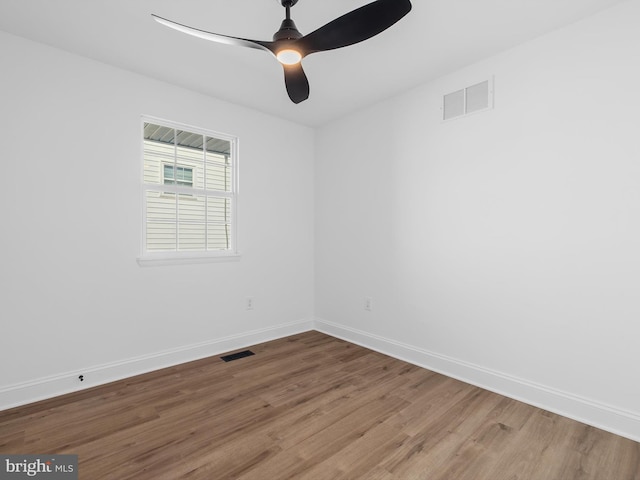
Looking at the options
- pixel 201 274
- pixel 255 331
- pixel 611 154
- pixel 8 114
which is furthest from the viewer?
pixel 255 331

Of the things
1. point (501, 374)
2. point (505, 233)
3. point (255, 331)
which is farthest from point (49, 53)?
point (501, 374)

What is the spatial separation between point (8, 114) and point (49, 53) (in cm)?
57

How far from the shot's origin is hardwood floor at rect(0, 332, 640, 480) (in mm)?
1668

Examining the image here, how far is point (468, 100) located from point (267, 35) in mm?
1704

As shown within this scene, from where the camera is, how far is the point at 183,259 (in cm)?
308

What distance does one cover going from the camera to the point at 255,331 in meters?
3.61

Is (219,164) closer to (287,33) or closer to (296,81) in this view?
(296,81)

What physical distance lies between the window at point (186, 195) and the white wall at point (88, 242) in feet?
0.36

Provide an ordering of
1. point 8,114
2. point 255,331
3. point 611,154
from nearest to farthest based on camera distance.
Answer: point 611,154
point 8,114
point 255,331

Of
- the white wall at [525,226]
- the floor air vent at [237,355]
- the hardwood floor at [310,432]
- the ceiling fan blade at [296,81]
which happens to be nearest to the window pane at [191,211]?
the floor air vent at [237,355]

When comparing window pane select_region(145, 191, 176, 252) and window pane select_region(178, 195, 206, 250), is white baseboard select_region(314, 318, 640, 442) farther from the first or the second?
window pane select_region(145, 191, 176, 252)

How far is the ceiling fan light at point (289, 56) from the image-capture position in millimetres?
1770

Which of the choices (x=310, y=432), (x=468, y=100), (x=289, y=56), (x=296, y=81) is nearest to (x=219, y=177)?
(x=296, y=81)

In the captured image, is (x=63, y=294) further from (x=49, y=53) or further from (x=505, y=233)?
(x=505, y=233)
